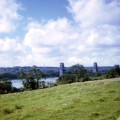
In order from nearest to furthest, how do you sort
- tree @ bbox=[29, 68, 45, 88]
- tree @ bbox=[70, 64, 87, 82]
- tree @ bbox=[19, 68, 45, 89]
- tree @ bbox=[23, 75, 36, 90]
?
tree @ bbox=[23, 75, 36, 90] → tree @ bbox=[19, 68, 45, 89] → tree @ bbox=[29, 68, 45, 88] → tree @ bbox=[70, 64, 87, 82]

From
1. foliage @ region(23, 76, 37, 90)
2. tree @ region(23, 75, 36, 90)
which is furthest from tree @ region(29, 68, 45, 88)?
tree @ region(23, 75, 36, 90)

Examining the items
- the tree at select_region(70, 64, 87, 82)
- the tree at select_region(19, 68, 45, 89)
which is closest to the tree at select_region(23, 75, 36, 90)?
the tree at select_region(19, 68, 45, 89)

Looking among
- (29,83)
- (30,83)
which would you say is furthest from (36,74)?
(29,83)

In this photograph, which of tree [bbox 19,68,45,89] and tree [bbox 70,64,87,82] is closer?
tree [bbox 19,68,45,89]

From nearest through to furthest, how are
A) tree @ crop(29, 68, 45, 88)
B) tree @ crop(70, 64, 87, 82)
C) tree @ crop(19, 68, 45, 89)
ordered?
tree @ crop(19, 68, 45, 89) < tree @ crop(29, 68, 45, 88) < tree @ crop(70, 64, 87, 82)

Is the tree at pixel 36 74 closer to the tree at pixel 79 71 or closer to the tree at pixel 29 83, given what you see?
the tree at pixel 29 83

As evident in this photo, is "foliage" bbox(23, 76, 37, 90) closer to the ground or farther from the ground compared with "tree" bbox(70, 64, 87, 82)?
closer to the ground

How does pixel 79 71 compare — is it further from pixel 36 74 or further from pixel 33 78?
pixel 33 78

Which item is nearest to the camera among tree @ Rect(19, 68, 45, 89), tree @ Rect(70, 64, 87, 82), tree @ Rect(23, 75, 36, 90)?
tree @ Rect(23, 75, 36, 90)

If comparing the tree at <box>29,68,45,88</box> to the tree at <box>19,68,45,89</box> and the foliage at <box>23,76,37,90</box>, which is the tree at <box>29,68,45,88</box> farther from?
the foliage at <box>23,76,37,90</box>

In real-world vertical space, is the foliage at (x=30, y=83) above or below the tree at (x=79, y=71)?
below

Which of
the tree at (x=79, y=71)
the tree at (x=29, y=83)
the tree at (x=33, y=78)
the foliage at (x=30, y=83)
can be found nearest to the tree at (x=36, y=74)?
the tree at (x=33, y=78)

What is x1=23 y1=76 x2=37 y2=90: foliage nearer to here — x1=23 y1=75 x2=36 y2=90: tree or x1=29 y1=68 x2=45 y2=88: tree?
x1=23 y1=75 x2=36 y2=90: tree
